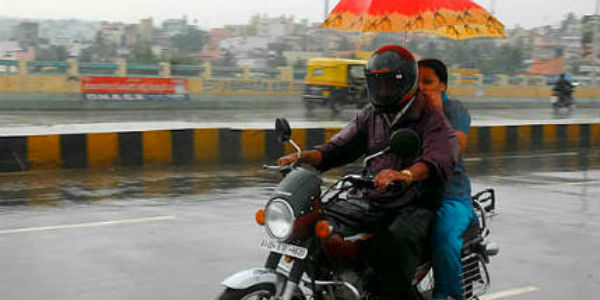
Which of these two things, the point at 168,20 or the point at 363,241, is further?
the point at 168,20

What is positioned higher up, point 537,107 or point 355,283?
point 355,283

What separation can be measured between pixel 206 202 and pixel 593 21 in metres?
38.5

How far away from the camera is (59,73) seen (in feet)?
87.0

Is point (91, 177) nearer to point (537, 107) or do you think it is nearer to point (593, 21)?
point (537, 107)

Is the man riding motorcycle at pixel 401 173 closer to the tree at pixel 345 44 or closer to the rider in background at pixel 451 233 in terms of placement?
the rider in background at pixel 451 233

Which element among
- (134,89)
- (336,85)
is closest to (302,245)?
(336,85)

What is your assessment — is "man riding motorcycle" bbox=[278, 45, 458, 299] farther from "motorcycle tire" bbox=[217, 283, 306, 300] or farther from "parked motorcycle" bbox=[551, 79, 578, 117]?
"parked motorcycle" bbox=[551, 79, 578, 117]

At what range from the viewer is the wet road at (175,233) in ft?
17.1

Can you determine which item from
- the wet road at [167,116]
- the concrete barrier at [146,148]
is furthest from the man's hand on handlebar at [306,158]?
the wet road at [167,116]

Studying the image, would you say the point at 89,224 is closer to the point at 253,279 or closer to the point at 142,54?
the point at 253,279

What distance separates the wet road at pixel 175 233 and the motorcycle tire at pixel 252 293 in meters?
1.70

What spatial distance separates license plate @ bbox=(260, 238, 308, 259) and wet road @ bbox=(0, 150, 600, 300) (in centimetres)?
184

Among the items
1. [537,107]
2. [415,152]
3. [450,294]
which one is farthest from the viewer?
[537,107]

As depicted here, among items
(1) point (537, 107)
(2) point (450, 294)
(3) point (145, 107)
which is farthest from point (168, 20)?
(2) point (450, 294)
